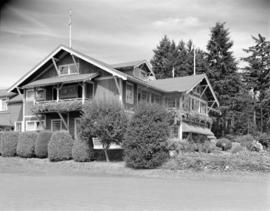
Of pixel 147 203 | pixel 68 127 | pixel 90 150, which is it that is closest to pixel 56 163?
pixel 90 150

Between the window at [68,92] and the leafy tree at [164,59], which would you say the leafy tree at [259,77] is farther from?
the window at [68,92]

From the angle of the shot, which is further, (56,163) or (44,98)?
(44,98)

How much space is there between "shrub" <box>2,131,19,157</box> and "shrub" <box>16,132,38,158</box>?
890 mm

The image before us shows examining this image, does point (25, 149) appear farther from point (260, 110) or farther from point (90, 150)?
point (260, 110)

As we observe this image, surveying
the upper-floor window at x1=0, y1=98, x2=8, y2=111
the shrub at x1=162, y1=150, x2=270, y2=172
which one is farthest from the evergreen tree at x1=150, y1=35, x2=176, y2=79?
the shrub at x1=162, y1=150, x2=270, y2=172

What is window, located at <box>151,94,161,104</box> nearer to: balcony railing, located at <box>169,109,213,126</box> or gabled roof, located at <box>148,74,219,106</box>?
gabled roof, located at <box>148,74,219,106</box>

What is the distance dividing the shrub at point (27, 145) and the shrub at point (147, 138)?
342 inches

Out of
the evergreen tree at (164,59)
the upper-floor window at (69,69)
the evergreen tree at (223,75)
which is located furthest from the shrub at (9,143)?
the evergreen tree at (164,59)

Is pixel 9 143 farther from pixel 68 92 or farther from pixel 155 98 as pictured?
pixel 155 98

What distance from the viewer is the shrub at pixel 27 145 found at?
25609mm

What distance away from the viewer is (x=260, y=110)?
164 ft

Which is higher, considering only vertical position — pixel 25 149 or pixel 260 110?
pixel 260 110

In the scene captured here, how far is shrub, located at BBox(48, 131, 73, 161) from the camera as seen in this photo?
78.1 feet

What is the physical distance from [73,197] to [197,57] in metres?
48.0
